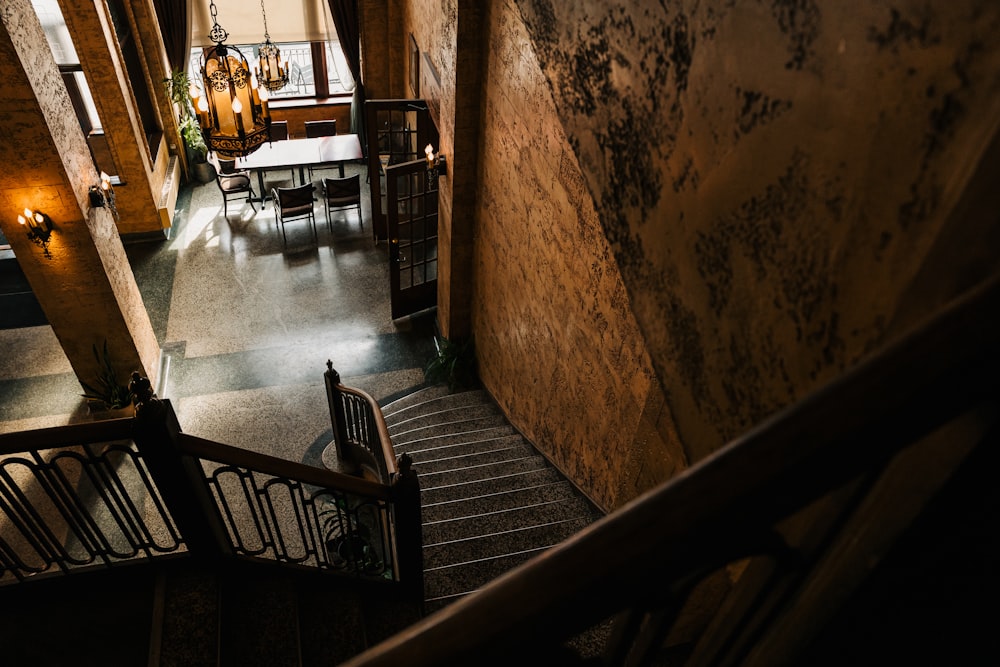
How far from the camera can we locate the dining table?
9803 millimetres

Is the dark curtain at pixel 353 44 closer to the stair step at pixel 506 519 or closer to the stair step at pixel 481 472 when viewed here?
the stair step at pixel 481 472

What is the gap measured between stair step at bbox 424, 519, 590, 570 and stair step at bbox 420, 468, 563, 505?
50 centimetres

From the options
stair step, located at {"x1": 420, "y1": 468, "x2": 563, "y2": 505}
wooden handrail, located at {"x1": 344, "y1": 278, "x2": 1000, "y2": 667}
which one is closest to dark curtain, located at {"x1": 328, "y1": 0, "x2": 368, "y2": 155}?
stair step, located at {"x1": 420, "y1": 468, "x2": 563, "y2": 505}

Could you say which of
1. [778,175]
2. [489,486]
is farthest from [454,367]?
[778,175]

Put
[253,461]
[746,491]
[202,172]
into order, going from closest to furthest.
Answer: [746,491] → [253,461] → [202,172]

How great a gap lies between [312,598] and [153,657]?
2.66 feet

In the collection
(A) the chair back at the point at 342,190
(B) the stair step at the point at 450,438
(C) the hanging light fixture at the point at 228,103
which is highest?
(C) the hanging light fixture at the point at 228,103

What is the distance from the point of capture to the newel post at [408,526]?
3.19 metres

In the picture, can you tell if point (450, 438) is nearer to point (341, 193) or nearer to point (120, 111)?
point (341, 193)

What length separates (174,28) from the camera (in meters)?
10.3

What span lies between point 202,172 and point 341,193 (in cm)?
321

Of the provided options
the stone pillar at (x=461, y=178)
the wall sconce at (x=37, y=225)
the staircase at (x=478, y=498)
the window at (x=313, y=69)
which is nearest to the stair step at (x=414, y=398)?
the staircase at (x=478, y=498)

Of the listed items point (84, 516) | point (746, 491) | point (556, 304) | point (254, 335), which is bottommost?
point (254, 335)

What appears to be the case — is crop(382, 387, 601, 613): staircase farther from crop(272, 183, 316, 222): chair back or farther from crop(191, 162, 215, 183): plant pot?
crop(191, 162, 215, 183): plant pot
